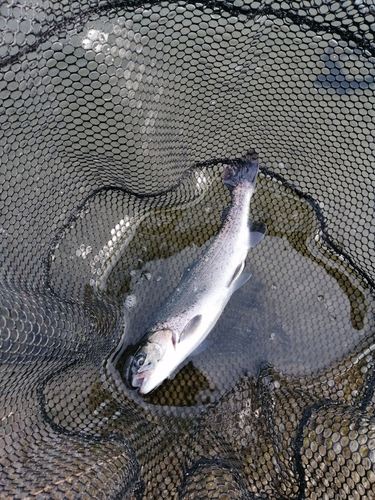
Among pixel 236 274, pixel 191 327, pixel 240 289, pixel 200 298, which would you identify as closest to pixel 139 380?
pixel 191 327

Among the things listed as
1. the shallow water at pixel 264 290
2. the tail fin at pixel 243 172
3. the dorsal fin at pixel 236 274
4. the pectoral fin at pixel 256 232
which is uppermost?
the tail fin at pixel 243 172

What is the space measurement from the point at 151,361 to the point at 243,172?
4.76 feet

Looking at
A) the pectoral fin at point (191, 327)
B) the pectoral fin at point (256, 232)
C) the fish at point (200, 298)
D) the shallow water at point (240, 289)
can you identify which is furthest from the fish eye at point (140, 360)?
the pectoral fin at point (256, 232)

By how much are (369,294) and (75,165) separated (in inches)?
91.8

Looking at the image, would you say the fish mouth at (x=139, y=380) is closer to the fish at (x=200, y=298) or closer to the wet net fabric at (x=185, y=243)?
the fish at (x=200, y=298)

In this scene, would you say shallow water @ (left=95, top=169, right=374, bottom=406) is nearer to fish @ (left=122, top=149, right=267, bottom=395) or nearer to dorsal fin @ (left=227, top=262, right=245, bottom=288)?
fish @ (left=122, top=149, right=267, bottom=395)

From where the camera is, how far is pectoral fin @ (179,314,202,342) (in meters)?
2.66

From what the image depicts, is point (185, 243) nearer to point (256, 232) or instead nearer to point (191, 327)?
point (256, 232)

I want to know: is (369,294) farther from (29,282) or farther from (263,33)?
(29,282)

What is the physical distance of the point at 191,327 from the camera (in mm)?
2684

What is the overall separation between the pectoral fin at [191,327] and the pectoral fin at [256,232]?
0.63m

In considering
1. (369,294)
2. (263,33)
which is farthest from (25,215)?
(369,294)

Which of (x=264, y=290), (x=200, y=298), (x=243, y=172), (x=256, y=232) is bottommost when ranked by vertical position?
(x=264, y=290)

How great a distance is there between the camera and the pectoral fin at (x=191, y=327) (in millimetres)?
2656
